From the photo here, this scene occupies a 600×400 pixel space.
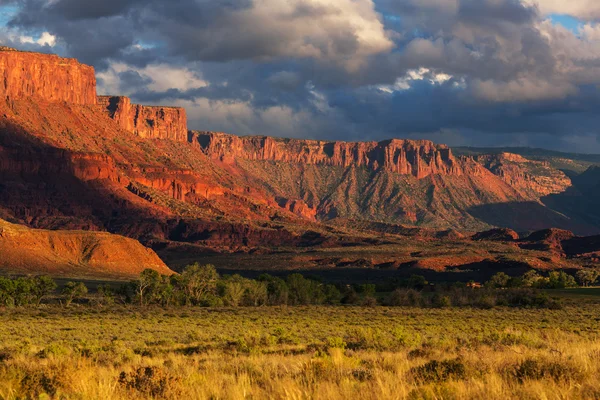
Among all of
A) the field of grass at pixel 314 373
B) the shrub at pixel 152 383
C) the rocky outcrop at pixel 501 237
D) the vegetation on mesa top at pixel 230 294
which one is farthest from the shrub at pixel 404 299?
the rocky outcrop at pixel 501 237

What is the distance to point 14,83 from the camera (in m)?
198

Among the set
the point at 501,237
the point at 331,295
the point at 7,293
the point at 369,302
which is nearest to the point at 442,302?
the point at 369,302

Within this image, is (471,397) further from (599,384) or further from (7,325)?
(7,325)

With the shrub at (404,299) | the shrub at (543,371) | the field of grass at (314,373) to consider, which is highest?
the shrub at (543,371)

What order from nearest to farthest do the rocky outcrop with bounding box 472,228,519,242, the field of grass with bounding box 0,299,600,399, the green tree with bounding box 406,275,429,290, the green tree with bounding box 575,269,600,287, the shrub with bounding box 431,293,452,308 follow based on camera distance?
the field of grass with bounding box 0,299,600,399 → the shrub with bounding box 431,293,452,308 → the green tree with bounding box 406,275,429,290 → the green tree with bounding box 575,269,600,287 → the rocky outcrop with bounding box 472,228,519,242

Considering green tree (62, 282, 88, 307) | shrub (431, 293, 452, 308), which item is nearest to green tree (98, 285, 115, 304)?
green tree (62, 282, 88, 307)

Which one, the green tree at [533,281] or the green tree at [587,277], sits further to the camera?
the green tree at [587,277]

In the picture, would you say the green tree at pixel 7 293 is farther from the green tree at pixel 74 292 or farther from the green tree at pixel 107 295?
the green tree at pixel 107 295

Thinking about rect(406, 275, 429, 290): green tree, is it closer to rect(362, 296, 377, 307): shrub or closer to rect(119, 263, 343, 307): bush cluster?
rect(119, 263, 343, 307): bush cluster

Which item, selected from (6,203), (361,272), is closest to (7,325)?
(361,272)

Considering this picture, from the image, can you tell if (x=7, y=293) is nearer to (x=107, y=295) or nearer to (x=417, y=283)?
(x=107, y=295)

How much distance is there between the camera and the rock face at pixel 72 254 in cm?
10731

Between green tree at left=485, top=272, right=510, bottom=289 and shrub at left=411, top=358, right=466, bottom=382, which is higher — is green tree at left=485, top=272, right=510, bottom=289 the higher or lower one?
the lower one

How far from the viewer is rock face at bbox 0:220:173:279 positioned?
107 meters
